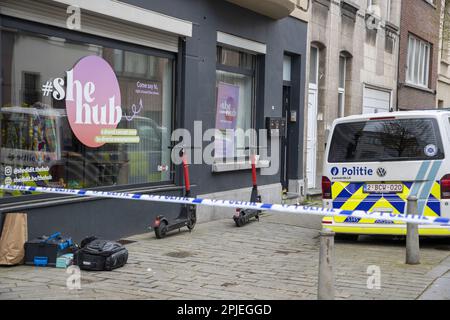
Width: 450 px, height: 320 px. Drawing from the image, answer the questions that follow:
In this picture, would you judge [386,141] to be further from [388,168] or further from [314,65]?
[314,65]

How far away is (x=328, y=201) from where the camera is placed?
8.72 meters

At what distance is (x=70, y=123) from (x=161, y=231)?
2061 millimetres

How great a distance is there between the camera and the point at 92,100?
8.38m

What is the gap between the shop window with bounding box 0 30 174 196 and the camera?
23.6 feet

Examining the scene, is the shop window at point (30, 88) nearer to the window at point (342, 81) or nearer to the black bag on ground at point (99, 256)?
the black bag on ground at point (99, 256)

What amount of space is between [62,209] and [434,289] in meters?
4.59

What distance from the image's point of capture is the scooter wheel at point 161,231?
8.68 metres

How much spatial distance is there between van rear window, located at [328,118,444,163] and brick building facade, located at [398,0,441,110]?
520 inches

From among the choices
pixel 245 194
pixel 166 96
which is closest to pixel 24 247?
pixel 166 96

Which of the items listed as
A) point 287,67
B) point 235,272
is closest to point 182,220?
point 235,272

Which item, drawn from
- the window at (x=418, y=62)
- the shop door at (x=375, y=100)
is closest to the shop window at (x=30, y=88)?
the shop door at (x=375, y=100)

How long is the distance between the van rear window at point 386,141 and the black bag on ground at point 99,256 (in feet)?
11.9

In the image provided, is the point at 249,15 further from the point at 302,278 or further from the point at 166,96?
the point at 302,278

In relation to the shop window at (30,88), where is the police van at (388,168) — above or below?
below
